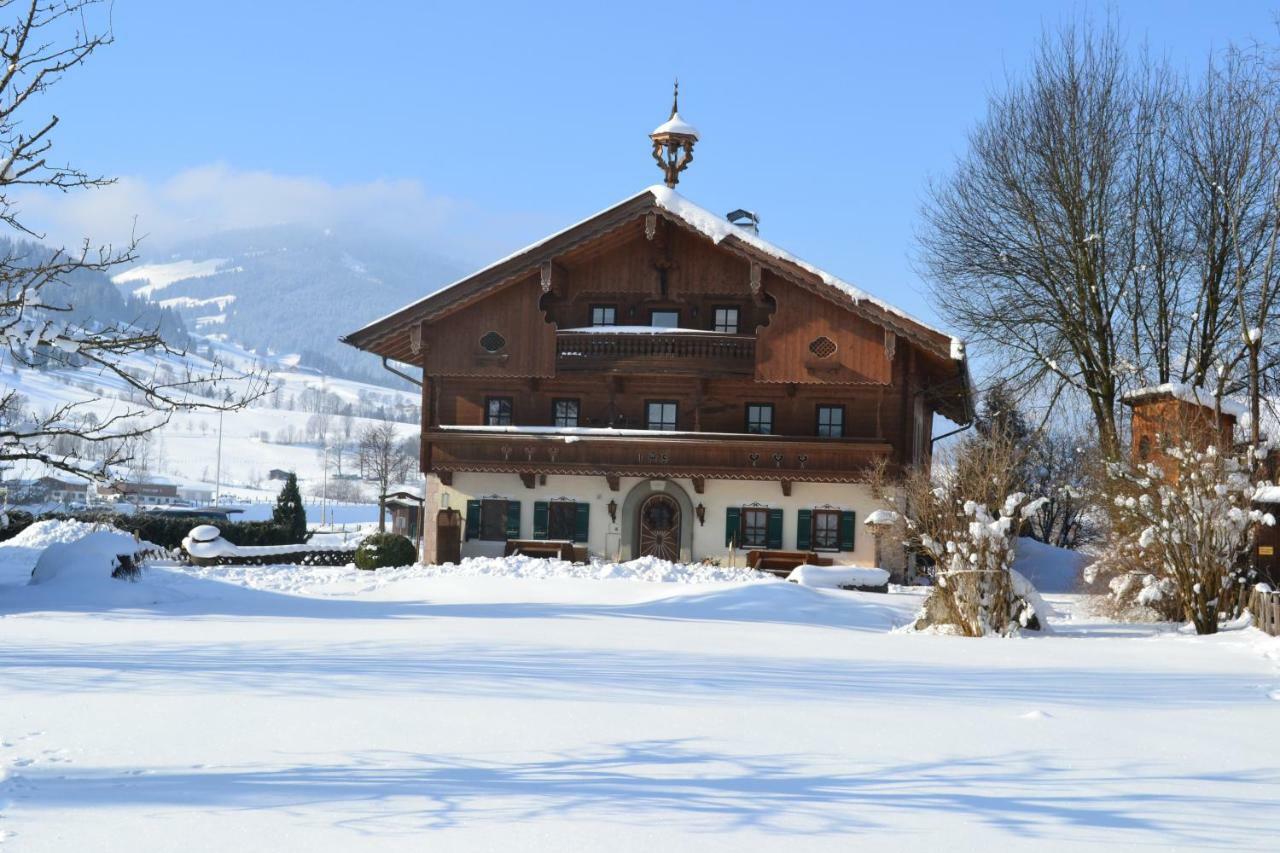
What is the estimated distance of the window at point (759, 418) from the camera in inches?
1303

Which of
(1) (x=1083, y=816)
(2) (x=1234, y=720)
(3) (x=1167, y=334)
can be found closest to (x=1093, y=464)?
(3) (x=1167, y=334)

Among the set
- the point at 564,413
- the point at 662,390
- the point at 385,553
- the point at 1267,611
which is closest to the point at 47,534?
the point at 385,553

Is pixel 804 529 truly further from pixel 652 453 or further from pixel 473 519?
pixel 473 519

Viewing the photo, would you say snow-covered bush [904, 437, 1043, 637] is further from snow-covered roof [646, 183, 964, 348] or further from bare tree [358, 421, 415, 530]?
bare tree [358, 421, 415, 530]

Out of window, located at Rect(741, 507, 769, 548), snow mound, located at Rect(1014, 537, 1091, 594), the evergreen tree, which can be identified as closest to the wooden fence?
window, located at Rect(741, 507, 769, 548)

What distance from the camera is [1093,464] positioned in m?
24.8

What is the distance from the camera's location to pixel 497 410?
34.2 m

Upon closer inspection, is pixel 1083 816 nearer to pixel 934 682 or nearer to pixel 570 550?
pixel 934 682

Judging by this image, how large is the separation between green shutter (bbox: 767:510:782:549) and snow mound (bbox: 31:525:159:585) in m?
16.6

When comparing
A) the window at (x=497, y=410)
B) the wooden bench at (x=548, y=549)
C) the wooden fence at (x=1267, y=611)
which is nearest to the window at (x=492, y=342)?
the window at (x=497, y=410)

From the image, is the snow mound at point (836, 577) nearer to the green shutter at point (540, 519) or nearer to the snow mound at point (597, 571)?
the snow mound at point (597, 571)

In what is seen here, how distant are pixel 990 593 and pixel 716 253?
653 inches

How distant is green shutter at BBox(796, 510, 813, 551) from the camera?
32312mm

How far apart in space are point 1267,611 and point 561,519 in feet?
61.9
